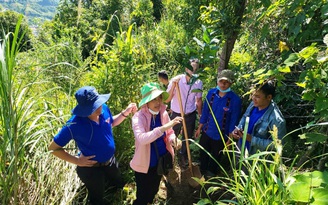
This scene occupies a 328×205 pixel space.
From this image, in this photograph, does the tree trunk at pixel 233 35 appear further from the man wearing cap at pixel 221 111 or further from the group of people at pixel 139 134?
the group of people at pixel 139 134

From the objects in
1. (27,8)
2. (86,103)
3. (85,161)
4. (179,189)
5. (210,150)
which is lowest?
(179,189)

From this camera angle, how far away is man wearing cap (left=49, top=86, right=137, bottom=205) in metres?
2.01

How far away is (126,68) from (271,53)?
5.37ft

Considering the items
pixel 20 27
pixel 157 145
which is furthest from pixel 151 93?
pixel 20 27

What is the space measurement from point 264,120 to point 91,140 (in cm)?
144

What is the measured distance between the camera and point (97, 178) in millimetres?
2244

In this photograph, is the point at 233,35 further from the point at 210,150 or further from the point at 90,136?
the point at 90,136

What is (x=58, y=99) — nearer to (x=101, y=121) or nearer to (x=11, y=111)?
(x=101, y=121)

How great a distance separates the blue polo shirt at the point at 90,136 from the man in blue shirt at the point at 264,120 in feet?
3.81

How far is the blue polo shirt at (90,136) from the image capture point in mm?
1983

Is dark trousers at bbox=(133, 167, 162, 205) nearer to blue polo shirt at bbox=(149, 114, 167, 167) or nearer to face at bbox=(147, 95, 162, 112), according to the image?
blue polo shirt at bbox=(149, 114, 167, 167)

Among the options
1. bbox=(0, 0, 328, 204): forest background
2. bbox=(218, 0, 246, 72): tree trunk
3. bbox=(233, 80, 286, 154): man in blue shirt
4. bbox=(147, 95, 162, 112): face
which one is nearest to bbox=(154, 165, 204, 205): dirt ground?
bbox=(0, 0, 328, 204): forest background

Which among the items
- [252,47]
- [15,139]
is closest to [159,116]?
[15,139]

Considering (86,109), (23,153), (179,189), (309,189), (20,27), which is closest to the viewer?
(309,189)
